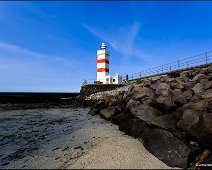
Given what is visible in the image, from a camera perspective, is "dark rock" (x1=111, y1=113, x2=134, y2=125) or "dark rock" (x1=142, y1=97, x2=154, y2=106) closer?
"dark rock" (x1=111, y1=113, x2=134, y2=125)

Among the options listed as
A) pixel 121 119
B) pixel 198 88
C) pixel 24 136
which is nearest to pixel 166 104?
pixel 121 119

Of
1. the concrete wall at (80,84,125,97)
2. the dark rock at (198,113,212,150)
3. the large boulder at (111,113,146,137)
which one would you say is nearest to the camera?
the dark rock at (198,113,212,150)

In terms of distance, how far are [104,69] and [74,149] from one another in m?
19.8

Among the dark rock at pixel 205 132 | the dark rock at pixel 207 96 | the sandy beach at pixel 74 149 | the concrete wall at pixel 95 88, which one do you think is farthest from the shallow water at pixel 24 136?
the concrete wall at pixel 95 88

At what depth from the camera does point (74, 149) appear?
786 cm

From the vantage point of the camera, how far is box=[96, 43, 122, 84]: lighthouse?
27031mm

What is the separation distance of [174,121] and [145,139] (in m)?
1.36

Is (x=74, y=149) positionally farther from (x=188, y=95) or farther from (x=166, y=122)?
(x=188, y=95)

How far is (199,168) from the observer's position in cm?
633

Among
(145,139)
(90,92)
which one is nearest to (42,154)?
(145,139)

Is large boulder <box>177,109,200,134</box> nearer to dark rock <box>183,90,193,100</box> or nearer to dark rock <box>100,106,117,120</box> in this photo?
dark rock <box>183,90,193,100</box>

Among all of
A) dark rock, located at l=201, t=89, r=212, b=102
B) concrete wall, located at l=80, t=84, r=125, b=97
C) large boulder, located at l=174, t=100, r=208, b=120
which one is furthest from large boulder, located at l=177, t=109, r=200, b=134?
concrete wall, located at l=80, t=84, r=125, b=97

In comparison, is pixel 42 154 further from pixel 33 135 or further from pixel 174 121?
pixel 174 121

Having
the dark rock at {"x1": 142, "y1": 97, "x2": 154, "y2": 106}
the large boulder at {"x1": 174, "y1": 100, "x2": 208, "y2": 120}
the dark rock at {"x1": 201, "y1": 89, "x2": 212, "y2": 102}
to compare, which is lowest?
the large boulder at {"x1": 174, "y1": 100, "x2": 208, "y2": 120}
